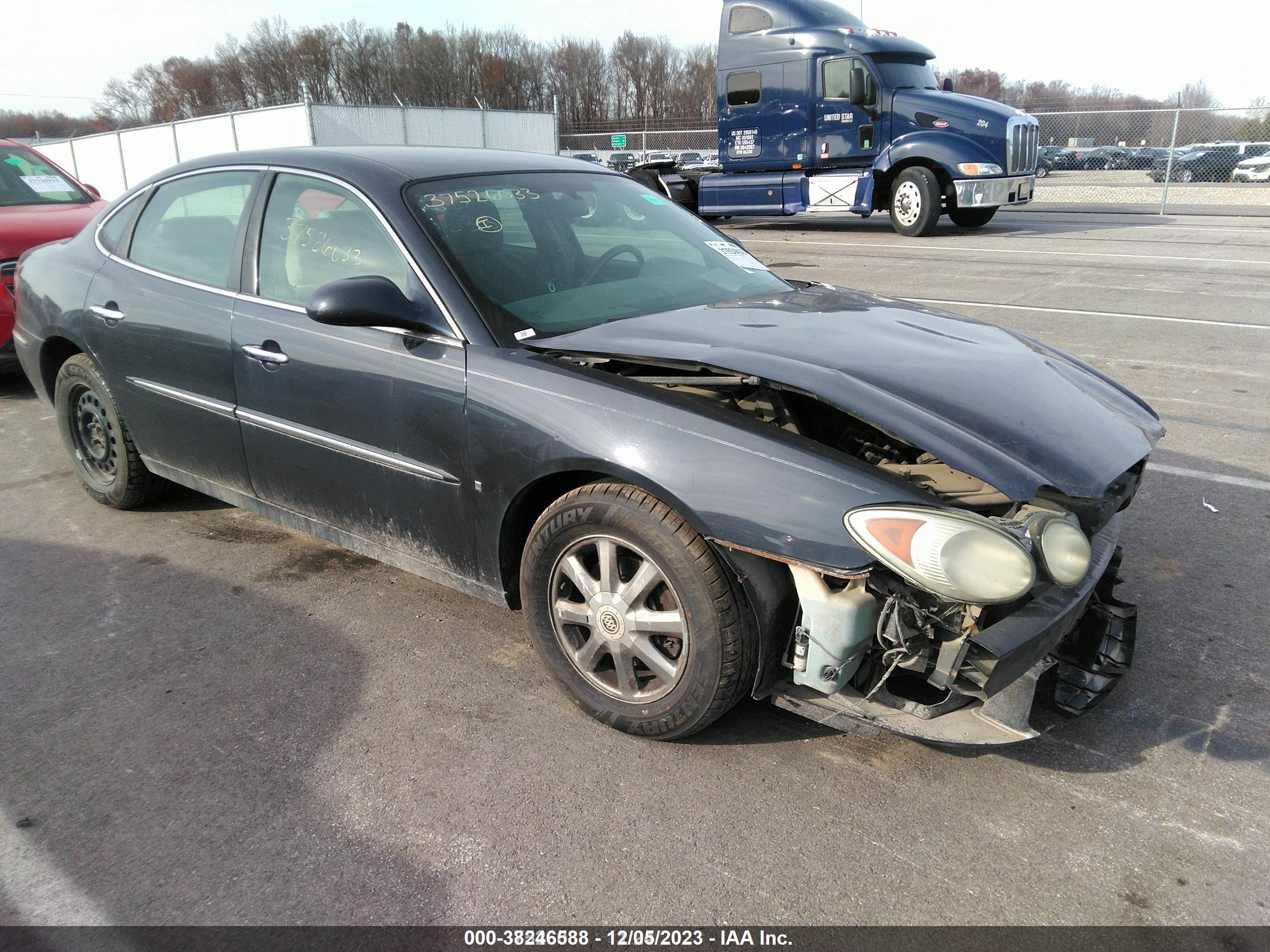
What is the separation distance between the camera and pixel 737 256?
155 inches

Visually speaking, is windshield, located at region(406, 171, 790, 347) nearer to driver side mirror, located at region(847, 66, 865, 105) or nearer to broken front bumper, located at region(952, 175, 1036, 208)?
broken front bumper, located at region(952, 175, 1036, 208)

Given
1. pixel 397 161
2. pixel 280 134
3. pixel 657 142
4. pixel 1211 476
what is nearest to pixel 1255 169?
pixel 657 142

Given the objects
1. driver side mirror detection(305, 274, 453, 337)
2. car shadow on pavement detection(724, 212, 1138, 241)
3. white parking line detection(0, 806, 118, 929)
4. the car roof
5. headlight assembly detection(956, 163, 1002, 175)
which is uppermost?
the car roof

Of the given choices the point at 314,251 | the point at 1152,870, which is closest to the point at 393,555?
the point at 314,251

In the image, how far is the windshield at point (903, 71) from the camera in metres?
15.3

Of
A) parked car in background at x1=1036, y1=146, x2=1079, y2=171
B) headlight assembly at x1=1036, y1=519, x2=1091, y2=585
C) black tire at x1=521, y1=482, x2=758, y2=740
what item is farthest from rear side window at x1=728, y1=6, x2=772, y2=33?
parked car in background at x1=1036, y1=146, x2=1079, y2=171

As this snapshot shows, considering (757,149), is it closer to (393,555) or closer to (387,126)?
(393,555)

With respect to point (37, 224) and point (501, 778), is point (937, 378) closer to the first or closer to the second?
point (501, 778)

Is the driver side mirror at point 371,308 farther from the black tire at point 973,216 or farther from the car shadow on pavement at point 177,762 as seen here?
the black tire at point 973,216

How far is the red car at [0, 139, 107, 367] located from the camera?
6211 mm

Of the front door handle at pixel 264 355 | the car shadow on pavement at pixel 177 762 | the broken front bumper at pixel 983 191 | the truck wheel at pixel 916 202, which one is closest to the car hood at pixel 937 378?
the front door handle at pixel 264 355

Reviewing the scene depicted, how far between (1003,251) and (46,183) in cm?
1150

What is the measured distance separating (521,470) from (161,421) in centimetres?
204

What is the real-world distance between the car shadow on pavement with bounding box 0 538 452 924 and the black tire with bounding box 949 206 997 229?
15.1m
